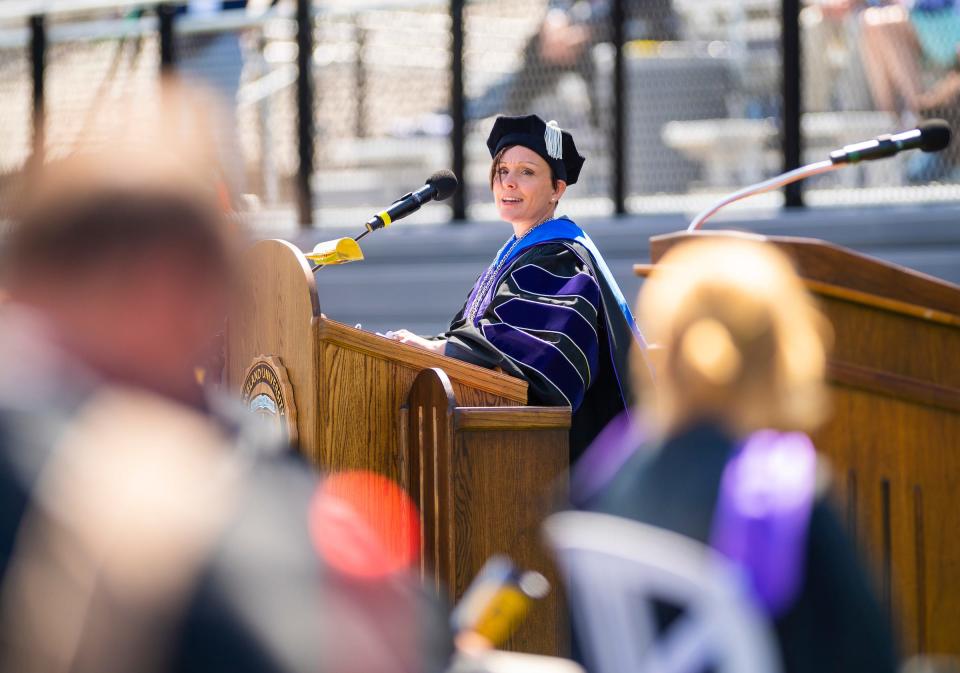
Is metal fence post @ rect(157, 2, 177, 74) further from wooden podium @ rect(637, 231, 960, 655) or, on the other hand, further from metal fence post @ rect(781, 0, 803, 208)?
wooden podium @ rect(637, 231, 960, 655)

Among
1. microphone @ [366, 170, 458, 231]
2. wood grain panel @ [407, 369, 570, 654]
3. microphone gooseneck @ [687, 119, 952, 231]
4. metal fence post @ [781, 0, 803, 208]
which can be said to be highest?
metal fence post @ [781, 0, 803, 208]

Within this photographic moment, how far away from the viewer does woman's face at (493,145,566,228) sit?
4531 mm

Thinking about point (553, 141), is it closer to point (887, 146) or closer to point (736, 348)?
point (887, 146)

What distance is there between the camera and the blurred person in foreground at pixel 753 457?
1.77m

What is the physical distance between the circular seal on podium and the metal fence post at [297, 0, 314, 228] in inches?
194

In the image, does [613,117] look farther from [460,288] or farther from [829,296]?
[829,296]

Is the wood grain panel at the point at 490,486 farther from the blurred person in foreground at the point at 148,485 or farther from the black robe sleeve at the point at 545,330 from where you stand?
the blurred person in foreground at the point at 148,485

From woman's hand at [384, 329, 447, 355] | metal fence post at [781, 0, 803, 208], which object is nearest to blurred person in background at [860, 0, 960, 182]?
metal fence post at [781, 0, 803, 208]

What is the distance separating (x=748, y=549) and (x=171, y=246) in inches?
32.9

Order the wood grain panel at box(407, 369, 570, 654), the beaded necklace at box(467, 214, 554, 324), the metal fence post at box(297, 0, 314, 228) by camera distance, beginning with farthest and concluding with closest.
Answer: the metal fence post at box(297, 0, 314, 228)
the beaded necklace at box(467, 214, 554, 324)
the wood grain panel at box(407, 369, 570, 654)

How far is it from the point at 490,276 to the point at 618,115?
3.55 meters

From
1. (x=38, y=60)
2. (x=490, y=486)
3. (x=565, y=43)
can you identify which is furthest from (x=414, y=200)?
(x=38, y=60)

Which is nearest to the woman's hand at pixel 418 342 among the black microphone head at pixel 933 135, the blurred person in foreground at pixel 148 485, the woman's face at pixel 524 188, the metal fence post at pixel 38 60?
the woman's face at pixel 524 188

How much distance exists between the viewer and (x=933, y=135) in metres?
3.96
